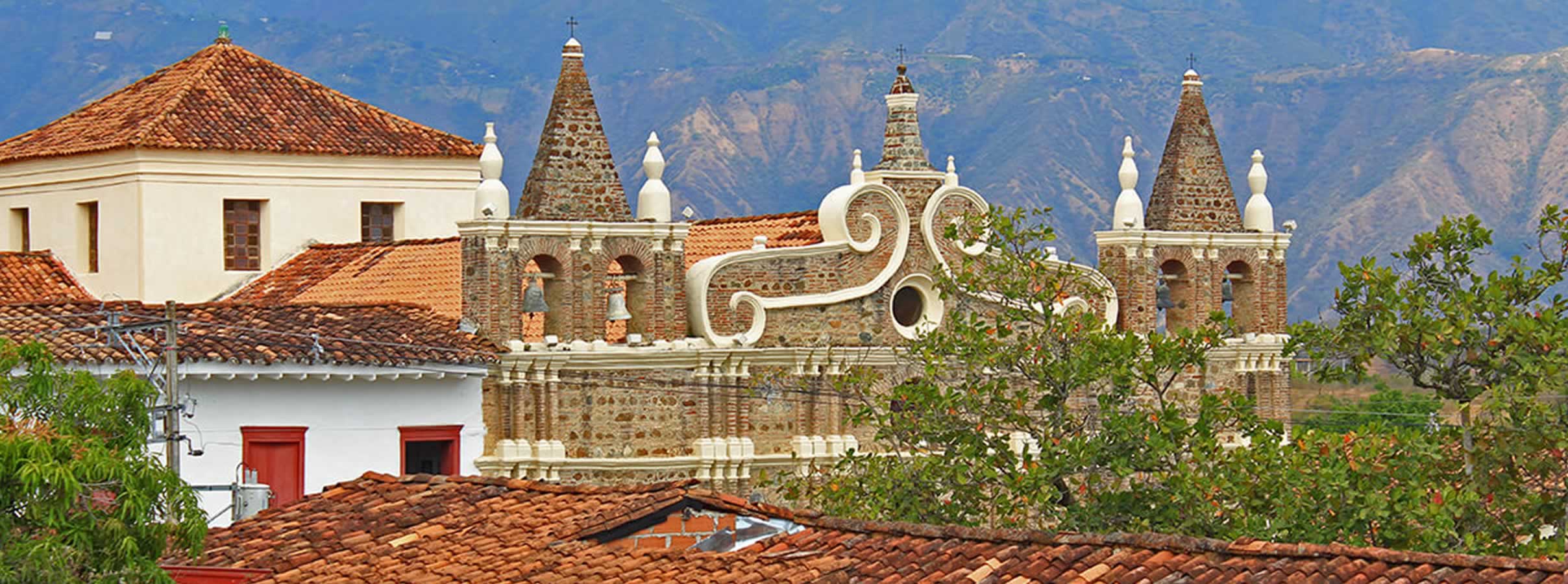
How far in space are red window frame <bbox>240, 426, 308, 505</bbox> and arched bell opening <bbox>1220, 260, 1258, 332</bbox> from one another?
1492 cm

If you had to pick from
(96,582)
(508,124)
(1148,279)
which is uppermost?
(508,124)

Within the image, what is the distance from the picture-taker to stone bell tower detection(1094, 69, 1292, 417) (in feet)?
141

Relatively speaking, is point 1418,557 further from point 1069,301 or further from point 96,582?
point 1069,301

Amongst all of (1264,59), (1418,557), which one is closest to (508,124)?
(1264,59)

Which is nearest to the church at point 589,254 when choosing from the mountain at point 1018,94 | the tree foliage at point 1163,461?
the tree foliage at point 1163,461

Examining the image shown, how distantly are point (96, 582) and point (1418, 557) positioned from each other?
9.60m

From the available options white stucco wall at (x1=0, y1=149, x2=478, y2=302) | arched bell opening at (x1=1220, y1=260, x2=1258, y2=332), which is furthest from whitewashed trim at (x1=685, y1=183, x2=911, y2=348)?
white stucco wall at (x1=0, y1=149, x2=478, y2=302)

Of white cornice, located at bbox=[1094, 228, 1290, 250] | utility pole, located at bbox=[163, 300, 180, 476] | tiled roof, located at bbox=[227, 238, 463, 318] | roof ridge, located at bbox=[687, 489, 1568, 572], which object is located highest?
white cornice, located at bbox=[1094, 228, 1290, 250]

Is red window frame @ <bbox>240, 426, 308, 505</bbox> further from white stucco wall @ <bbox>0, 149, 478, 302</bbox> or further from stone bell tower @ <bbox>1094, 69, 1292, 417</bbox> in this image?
stone bell tower @ <bbox>1094, 69, 1292, 417</bbox>

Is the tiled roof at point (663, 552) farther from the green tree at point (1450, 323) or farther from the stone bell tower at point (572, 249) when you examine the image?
the stone bell tower at point (572, 249)

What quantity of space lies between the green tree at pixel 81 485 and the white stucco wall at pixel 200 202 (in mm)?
19821

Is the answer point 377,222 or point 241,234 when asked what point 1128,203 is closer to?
point 377,222

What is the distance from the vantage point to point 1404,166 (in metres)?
143

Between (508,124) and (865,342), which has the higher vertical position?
(508,124)
